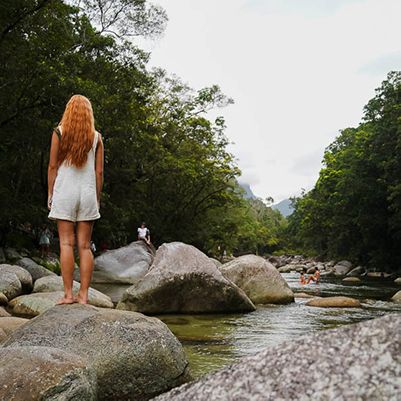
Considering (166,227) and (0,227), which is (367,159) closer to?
(166,227)

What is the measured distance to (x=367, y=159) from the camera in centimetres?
3903

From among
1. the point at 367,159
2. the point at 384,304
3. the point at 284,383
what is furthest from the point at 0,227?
the point at 367,159

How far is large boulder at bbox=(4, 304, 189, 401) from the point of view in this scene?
14.7 ft

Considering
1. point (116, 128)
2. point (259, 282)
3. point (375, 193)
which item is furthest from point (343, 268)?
point (259, 282)

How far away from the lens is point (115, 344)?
458 cm

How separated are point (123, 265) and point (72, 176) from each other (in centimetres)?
1571

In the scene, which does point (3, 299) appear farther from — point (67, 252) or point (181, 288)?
point (67, 252)

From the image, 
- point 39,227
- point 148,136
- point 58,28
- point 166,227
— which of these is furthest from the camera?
point 166,227

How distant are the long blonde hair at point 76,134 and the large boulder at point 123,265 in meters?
15.0

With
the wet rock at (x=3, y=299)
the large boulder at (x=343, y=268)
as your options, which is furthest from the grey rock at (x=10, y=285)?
the large boulder at (x=343, y=268)

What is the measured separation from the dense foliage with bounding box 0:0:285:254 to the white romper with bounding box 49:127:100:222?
42.1 feet

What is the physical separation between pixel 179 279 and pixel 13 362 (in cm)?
716

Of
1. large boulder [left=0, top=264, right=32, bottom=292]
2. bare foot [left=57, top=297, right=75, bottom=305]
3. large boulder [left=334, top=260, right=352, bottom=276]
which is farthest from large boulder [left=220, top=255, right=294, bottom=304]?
large boulder [left=334, top=260, right=352, bottom=276]

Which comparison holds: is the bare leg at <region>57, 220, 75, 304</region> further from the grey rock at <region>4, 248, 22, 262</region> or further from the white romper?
the grey rock at <region>4, 248, 22, 262</region>
